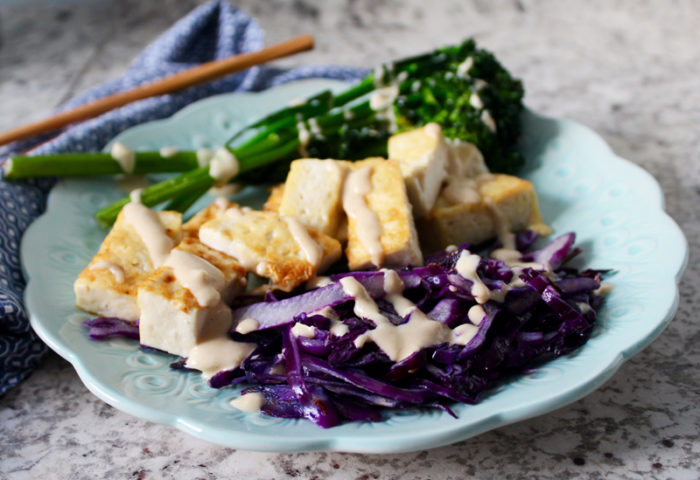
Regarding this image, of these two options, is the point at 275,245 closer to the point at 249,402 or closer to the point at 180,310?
the point at 180,310

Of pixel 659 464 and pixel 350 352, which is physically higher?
pixel 350 352

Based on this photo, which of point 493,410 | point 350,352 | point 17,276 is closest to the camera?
point 493,410

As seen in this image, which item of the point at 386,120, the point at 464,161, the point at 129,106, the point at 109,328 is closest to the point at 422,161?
the point at 464,161

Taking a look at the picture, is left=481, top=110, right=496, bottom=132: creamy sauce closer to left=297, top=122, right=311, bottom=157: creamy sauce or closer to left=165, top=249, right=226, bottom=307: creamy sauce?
left=297, top=122, right=311, bottom=157: creamy sauce

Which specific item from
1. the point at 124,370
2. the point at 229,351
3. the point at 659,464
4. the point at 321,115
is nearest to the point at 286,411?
the point at 229,351

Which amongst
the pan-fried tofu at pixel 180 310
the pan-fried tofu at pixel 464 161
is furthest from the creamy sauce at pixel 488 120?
the pan-fried tofu at pixel 180 310

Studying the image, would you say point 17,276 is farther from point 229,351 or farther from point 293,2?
point 293,2
